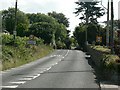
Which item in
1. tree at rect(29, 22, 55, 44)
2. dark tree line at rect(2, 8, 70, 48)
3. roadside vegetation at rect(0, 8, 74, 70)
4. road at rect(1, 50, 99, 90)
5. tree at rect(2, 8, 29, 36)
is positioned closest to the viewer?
road at rect(1, 50, 99, 90)

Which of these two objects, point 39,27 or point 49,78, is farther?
point 39,27

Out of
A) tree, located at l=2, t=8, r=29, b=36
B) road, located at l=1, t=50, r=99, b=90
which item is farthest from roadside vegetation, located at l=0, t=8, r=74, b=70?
road, located at l=1, t=50, r=99, b=90

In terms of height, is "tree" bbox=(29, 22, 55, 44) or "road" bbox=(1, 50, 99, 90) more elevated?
"tree" bbox=(29, 22, 55, 44)

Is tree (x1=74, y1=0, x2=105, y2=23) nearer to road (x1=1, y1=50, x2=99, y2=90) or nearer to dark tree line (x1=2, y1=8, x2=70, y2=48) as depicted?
dark tree line (x1=2, y1=8, x2=70, y2=48)

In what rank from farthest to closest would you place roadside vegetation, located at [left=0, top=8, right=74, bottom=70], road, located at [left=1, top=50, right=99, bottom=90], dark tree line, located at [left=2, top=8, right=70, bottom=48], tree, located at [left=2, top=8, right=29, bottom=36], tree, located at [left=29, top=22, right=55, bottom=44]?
tree, located at [left=2, top=8, right=29, bottom=36] → dark tree line, located at [left=2, top=8, right=70, bottom=48] → tree, located at [left=29, top=22, right=55, bottom=44] → roadside vegetation, located at [left=0, top=8, right=74, bottom=70] → road, located at [left=1, top=50, right=99, bottom=90]

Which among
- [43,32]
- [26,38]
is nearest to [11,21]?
[43,32]

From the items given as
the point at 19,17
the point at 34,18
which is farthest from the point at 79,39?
the point at 34,18

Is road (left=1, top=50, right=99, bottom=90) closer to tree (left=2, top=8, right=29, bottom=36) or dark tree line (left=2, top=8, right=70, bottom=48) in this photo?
dark tree line (left=2, top=8, right=70, bottom=48)

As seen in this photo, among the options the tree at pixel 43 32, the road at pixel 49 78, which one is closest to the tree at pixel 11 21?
the tree at pixel 43 32

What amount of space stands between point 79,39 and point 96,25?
8658 mm

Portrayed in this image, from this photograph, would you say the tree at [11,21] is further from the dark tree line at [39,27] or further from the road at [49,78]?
the road at [49,78]

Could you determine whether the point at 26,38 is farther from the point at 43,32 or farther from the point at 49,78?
the point at 49,78

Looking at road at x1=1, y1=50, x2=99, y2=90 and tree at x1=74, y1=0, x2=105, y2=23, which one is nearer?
road at x1=1, y1=50, x2=99, y2=90

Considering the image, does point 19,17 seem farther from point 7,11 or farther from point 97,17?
point 97,17
